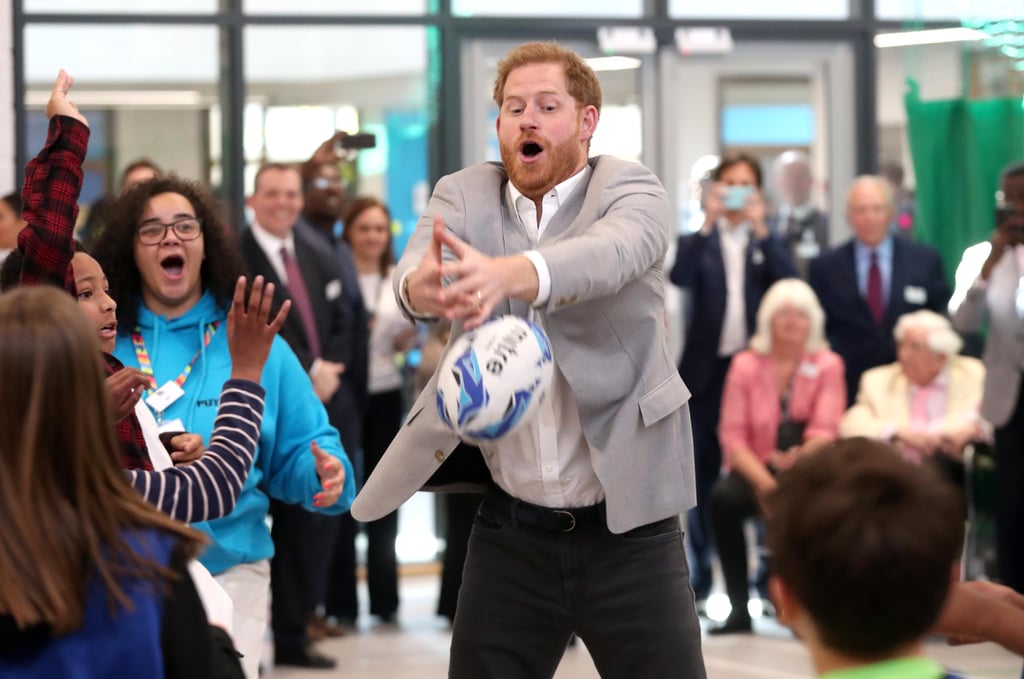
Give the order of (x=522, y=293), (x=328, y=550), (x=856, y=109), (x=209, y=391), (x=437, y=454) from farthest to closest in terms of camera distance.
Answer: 1. (x=856, y=109)
2. (x=328, y=550)
3. (x=209, y=391)
4. (x=437, y=454)
5. (x=522, y=293)

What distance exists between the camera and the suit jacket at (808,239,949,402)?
23.1 ft

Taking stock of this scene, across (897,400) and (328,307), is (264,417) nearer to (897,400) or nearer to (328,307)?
(328,307)

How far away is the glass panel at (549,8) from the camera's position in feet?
27.2

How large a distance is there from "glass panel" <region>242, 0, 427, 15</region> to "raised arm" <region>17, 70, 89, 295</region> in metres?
5.30

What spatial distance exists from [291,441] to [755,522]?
3.64 m

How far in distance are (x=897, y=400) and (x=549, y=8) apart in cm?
311

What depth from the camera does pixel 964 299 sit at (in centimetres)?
653

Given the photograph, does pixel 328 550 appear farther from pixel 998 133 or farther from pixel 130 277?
pixel 998 133

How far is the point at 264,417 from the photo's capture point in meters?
3.34

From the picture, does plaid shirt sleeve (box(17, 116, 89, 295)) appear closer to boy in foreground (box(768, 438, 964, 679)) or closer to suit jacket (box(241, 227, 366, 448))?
boy in foreground (box(768, 438, 964, 679))

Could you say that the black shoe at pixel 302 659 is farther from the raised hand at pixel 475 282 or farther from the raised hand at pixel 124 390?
the raised hand at pixel 475 282

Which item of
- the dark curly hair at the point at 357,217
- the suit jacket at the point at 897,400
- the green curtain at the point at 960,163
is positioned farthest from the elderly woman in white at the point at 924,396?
the dark curly hair at the point at 357,217

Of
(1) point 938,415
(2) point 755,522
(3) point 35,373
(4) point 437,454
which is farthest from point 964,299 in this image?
(3) point 35,373

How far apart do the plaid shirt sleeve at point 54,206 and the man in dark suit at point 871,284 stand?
4793 mm
